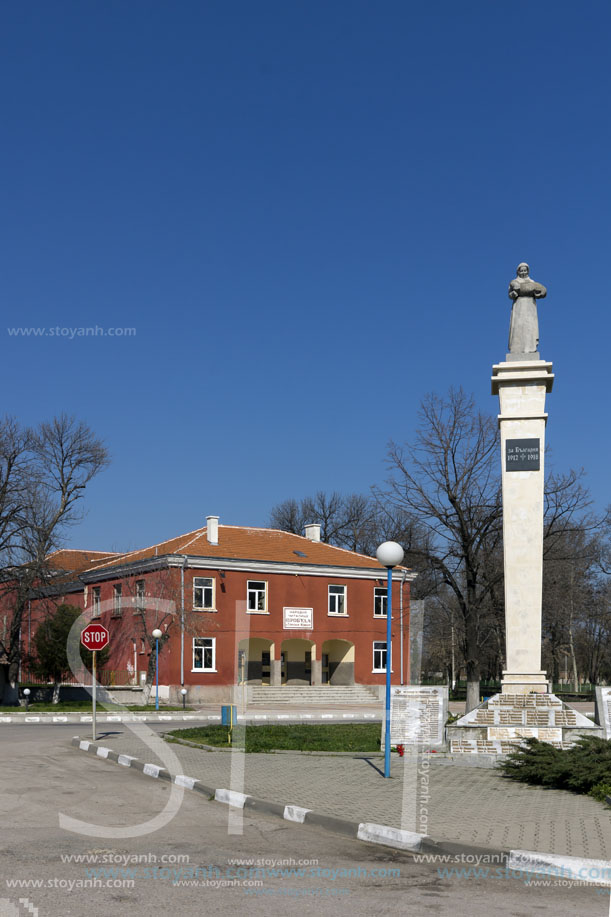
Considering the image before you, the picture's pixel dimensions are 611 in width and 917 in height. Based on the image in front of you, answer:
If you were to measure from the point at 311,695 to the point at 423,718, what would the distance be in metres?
28.1

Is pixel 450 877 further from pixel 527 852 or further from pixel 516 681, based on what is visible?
pixel 516 681

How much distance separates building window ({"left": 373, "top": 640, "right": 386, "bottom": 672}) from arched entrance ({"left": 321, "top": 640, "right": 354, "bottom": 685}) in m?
1.49

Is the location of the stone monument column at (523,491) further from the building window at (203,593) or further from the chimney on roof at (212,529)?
the chimney on roof at (212,529)

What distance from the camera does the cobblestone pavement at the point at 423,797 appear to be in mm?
8961

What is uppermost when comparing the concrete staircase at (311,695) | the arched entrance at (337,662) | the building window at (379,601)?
the building window at (379,601)

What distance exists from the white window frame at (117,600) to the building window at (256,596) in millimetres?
6126

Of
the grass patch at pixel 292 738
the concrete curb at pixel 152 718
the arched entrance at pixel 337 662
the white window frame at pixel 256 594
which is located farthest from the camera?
the arched entrance at pixel 337 662

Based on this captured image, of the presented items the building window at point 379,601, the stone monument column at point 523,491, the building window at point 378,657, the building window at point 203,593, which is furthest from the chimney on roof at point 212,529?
the stone monument column at point 523,491

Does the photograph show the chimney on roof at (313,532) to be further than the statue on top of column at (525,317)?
Yes

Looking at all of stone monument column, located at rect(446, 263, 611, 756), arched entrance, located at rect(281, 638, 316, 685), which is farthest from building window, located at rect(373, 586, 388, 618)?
stone monument column, located at rect(446, 263, 611, 756)

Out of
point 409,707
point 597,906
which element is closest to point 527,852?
point 597,906

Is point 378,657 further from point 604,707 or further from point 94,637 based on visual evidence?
point 604,707

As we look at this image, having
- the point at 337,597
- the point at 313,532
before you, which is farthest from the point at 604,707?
the point at 313,532

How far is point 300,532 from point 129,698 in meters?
36.3
